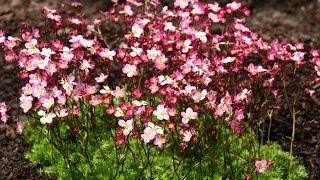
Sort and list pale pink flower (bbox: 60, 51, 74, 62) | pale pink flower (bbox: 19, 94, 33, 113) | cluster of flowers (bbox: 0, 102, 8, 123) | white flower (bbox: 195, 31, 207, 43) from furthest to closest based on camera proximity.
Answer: white flower (bbox: 195, 31, 207, 43) < cluster of flowers (bbox: 0, 102, 8, 123) < pale pink flower (bbox: 60, 51, 74, 62) < pale pink flower (bbox: 19, 94, 33, 113)

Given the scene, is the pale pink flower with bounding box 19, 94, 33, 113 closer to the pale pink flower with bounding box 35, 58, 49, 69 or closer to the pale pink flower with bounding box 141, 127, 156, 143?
the pale pink flower with bounding box 35, 58, 49, 69

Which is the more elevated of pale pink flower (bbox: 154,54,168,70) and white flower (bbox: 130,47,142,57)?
white flower (bbox: 130,47,142,57)

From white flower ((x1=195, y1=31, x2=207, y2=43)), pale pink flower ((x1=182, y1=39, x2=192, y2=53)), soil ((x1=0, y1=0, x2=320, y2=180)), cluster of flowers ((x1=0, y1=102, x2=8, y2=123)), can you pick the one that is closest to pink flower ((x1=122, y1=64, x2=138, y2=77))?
pale pink flower ((x1=182, y1=39, x2=192, y2=53))

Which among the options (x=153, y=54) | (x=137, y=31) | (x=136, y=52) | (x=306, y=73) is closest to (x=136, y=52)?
(x=136, y=52)

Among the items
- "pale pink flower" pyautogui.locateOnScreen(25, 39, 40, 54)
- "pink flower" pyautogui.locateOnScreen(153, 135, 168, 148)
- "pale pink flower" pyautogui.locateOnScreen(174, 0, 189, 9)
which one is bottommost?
"pink flower" pyautogui.locateOnScreen(153, 135, 168, 148)

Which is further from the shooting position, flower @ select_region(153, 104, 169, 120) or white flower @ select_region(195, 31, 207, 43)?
white flower @ select_region(195, 31, 207, 43)

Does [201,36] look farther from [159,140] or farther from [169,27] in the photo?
[159,140]

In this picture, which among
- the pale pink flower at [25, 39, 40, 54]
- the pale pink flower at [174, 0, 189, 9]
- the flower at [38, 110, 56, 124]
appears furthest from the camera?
the pale pink flower at [174, 0, 189, 9]
